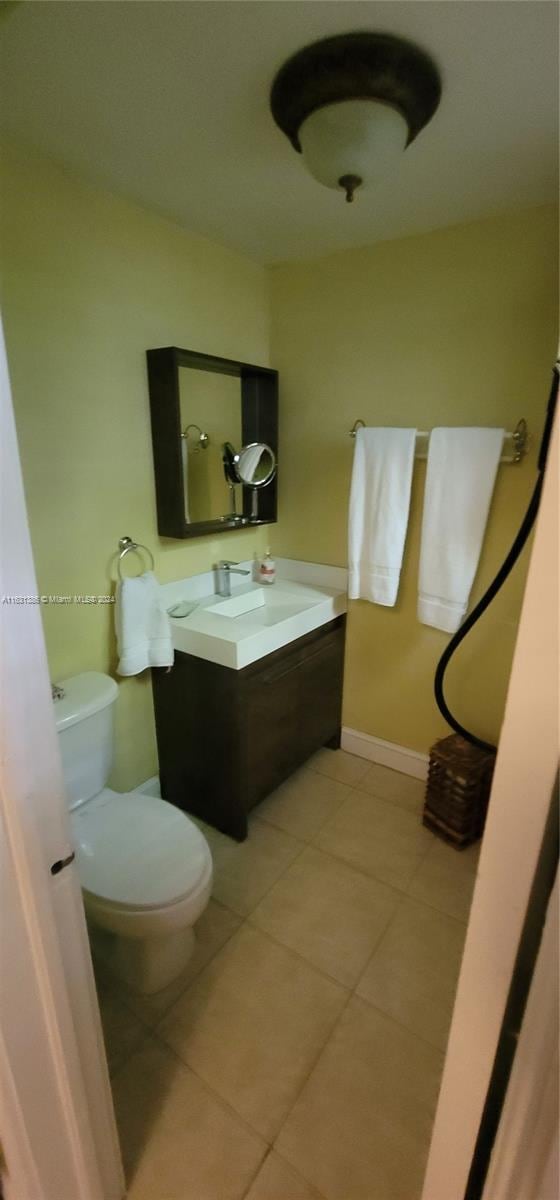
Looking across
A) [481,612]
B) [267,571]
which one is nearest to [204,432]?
[267,571]

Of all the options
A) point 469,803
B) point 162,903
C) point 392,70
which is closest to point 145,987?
point 162,903

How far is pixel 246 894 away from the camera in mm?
1711

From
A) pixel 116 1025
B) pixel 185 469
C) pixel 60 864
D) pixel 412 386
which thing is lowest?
pixel 116 1025

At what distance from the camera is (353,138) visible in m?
1.07

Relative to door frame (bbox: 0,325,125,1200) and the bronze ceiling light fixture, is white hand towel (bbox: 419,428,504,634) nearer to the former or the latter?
the bronze ceiling light fixture

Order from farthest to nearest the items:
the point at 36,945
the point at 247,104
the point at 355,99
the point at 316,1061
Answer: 1. the point at 316,1061
2. the point at 247,104
3. the point at 355,99
4. the point at 36,945

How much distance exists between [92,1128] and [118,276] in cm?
208

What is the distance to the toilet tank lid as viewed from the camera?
4.66 ft

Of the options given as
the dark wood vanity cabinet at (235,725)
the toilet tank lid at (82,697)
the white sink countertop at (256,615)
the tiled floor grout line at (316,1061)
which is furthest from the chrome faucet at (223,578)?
the tiled floor grout line at (316,1061)

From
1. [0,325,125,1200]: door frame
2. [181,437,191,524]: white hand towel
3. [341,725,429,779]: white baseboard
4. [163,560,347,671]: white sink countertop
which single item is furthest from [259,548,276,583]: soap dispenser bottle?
[0,325,125,1200]: door frame

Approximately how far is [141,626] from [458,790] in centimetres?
130

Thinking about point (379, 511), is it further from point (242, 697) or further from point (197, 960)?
point (197, 960)

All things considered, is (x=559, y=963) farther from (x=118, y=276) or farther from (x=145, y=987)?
(x=118, y=276)

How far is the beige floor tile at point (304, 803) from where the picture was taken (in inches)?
79.4
